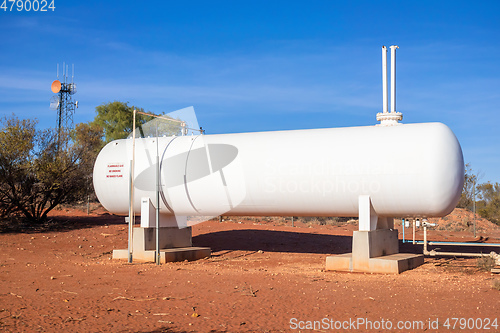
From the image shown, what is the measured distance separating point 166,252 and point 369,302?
6.88 metres

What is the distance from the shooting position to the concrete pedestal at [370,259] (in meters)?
10.7

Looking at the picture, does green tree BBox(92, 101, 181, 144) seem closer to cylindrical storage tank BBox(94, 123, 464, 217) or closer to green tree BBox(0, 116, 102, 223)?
green tree BBox(0, 116, 102, 223)

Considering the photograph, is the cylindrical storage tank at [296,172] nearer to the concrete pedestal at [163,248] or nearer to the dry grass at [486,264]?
the concrete pedestal at [163,248]

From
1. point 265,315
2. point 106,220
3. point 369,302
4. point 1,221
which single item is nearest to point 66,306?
point 265,315

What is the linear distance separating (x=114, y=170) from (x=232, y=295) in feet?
24.2

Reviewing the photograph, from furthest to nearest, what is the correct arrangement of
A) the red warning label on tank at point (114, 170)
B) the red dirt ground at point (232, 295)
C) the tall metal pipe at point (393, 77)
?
the red warning label on tank at point (114, 170) < the tall metal pipe at point (393, 77) < the red dirt ground at point (232, 295)

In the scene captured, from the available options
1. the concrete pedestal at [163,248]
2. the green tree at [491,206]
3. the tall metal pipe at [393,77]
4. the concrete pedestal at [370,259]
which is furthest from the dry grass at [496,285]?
the green tree at [491,206]

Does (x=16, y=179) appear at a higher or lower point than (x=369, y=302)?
higher

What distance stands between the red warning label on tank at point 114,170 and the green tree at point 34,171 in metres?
6.80

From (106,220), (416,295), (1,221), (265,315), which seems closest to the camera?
(265,315)

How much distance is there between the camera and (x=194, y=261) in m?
13.4

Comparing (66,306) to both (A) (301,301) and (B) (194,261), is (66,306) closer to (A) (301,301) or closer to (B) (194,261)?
(A) (301,301)

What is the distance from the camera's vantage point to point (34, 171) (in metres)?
19.7

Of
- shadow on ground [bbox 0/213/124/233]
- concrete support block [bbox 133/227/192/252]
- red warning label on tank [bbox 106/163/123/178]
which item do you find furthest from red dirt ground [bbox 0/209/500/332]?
shadow on ground [bbox 0/213/124/233]
